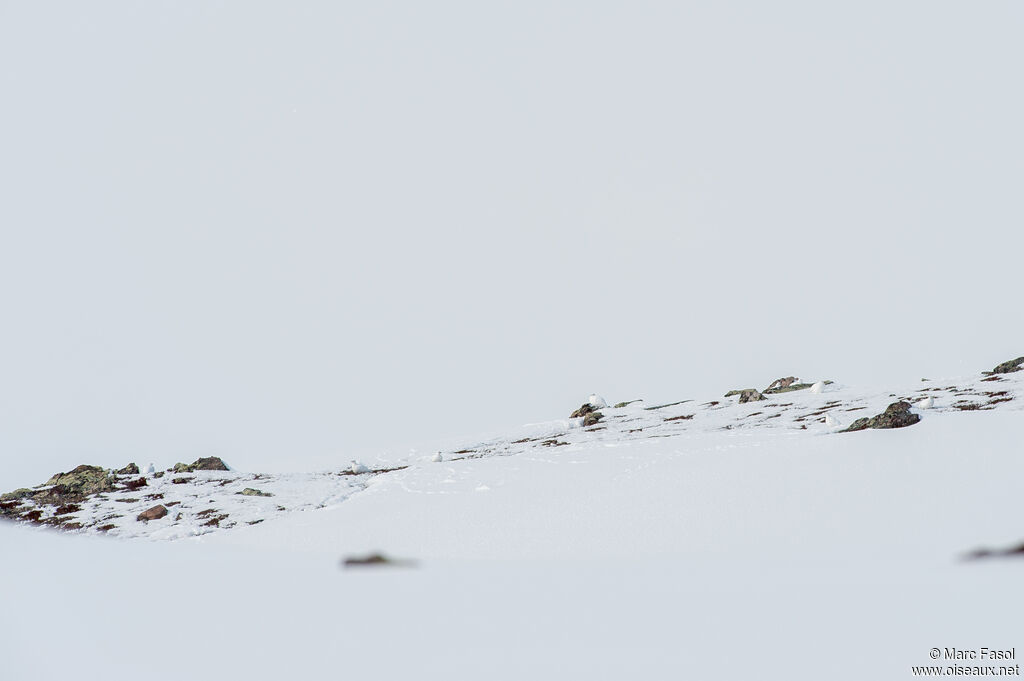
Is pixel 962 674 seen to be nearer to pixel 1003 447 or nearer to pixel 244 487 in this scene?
pixel 1003 447

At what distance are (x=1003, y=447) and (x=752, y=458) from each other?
298cm

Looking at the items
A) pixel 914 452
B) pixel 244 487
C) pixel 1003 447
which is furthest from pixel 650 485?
pixel 244 487

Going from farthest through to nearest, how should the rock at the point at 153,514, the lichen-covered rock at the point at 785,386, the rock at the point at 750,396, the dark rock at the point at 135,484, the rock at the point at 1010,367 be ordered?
the lichen-covered rock at the point at 785,386 < the rock at the point at 750,396 < the dark rock at the point at 135,484 < the rock at the point at 1010,367 < the rock at the point at 153,514

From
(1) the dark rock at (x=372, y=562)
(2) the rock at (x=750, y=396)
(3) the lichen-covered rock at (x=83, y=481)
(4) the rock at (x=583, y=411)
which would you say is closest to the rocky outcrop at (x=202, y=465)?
(3) the lichen-covered rock at (x=83, y=481)

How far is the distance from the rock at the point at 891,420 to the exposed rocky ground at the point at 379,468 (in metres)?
0.02

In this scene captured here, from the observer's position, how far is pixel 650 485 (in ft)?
33.7

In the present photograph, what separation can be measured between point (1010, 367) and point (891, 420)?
21.5 ft

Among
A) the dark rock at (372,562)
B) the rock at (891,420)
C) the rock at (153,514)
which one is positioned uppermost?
the rock at (153,514)

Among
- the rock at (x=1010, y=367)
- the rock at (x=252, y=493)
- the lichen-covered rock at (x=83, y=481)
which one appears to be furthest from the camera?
the lichen-covered rock at (x=83, y=481)

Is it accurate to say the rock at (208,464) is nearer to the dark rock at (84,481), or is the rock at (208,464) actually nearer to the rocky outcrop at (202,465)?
the rocky outcrop at (202,465)

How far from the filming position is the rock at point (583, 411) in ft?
62.4

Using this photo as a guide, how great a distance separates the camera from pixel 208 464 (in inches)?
663

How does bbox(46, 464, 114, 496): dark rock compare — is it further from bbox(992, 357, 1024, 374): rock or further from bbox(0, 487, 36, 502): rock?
bbox(992, 357, 1024, 374): rock

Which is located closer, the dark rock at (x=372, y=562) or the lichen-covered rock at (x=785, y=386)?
the dark rock at (x=372, y=562)
